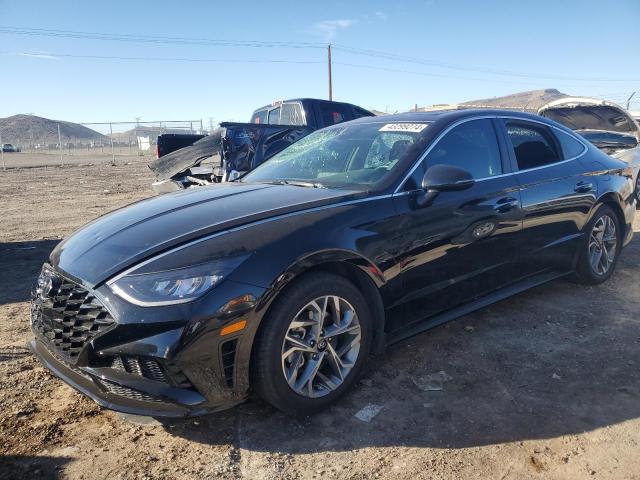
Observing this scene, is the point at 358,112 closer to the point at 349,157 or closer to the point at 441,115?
the point at 441,115

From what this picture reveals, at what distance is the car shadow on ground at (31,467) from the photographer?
90.5 inches

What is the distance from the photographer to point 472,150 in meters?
3.72

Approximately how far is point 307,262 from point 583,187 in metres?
3.02

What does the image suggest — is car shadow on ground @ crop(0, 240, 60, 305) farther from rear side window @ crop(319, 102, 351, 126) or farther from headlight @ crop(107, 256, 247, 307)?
rear side window @ crop(319, 102, 351, 126)

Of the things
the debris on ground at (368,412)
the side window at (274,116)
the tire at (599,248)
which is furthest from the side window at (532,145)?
the side window at (274,116)

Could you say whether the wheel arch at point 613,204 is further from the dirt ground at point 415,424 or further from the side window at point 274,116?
the side window at point 274,116

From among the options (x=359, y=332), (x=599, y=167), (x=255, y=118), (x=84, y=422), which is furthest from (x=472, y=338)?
(x=255, y=118)

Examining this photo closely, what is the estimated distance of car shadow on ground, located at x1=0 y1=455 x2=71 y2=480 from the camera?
230 centimetres

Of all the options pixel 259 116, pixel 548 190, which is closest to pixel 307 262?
pixel 548 190

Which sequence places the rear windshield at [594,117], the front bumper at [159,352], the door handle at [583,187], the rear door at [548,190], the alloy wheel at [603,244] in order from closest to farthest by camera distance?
the front bumper at [159,352], the rear door at [548,190], the door handle at [583,187], the alloy wheel at [603,244], the rear windshield at [594,117]

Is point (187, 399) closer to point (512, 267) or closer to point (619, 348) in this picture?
point (512, 267)

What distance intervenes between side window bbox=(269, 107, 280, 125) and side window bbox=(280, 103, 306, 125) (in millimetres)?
125

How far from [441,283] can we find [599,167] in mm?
2400

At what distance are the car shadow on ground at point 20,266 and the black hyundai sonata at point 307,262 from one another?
219 centimetres
